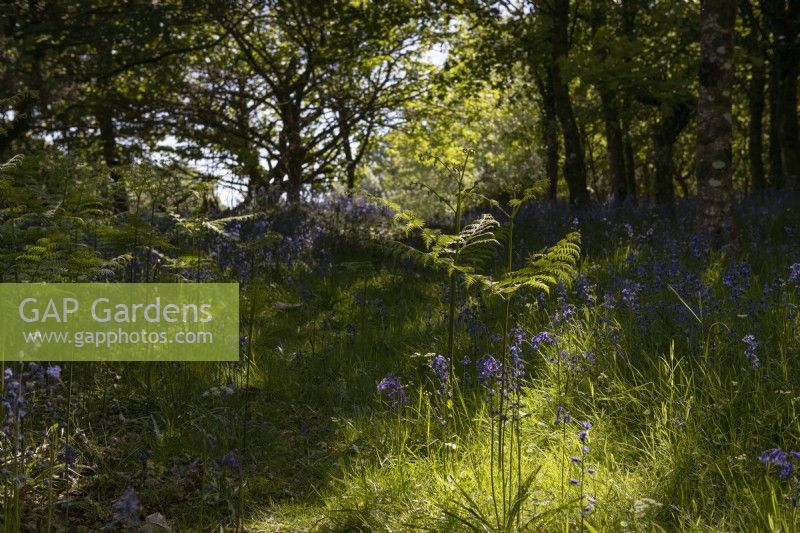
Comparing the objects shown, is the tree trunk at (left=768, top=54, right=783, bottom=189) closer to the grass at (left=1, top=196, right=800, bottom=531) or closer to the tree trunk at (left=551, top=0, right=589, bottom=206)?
the tree trunk at (left=551, top=0, right=589, bottom=206)

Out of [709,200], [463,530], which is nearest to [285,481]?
[463,530]

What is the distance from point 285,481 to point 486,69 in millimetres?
12533

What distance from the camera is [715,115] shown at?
6.55m

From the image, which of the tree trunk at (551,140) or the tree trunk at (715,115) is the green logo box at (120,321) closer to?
the tree trunk at (715,115)

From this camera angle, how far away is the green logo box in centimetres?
405

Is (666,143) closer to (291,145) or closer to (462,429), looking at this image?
(291,145)

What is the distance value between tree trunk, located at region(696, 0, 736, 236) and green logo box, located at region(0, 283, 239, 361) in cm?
474

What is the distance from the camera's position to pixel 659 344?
410 centimetres

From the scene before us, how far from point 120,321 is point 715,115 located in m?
5.68

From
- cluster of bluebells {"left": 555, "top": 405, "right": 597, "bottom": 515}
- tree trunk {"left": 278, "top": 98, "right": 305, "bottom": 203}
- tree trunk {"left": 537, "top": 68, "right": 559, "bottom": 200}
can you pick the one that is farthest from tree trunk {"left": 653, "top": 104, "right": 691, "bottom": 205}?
cluster of bluebells {"left": 555, "top": 405, "right": 597, "bottom": 515}

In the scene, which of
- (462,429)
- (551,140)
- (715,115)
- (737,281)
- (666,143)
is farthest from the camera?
(551,140)

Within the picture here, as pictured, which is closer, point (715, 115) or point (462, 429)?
point (462, 429)

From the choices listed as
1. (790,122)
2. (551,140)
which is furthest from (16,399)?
(551,140)

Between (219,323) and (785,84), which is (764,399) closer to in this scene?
(219,323)
